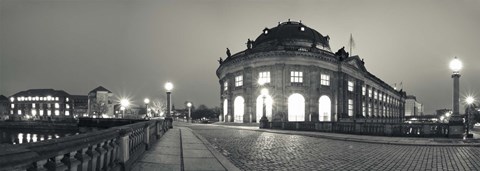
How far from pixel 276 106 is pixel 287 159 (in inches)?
1500

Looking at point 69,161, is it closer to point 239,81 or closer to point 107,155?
point 107,155

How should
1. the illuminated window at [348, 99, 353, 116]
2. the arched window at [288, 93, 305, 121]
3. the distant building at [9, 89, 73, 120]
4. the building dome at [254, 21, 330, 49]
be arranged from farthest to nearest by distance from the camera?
the distant building at [9, 89, 73, 120] < the illuminated window at [348, 99, 353, 116] < the building dome at [254, 21, 330, 49] < the arched window at [288, 93, 305, 121]

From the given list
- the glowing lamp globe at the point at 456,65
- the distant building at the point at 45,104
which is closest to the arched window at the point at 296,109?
the glowing lamp globe at the point at 456,65

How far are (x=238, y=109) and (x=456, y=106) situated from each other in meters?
38.6

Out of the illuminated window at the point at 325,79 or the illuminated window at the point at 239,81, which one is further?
the illuminated window at the point at 239,81

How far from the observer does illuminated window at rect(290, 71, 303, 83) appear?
A: 158 ft

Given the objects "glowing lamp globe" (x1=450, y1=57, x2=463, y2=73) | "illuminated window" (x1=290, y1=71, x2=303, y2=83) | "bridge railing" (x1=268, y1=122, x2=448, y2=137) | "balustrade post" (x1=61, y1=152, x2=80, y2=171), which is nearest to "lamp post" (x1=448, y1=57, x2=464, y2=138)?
"glowing lamp globe" (x1=450, y1=57, x2=463, y2=73)

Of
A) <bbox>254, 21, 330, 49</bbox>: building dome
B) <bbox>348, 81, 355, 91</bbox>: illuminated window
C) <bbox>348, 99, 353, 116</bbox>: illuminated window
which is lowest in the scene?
<bbox>348, 99, 353, 116</bbox>: illuminated window

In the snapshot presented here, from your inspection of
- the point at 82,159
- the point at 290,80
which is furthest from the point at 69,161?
the point at 290,80

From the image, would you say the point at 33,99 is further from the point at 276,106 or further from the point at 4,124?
the point at 276,106

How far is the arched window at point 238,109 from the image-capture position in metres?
53.2

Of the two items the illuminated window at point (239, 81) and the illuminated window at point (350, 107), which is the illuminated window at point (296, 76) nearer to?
the illuminated window at point (239, 81)

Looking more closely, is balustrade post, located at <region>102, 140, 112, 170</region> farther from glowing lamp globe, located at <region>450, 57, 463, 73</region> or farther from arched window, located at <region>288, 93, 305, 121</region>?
arched window, located at <region>288, 93, 305, 121</region>

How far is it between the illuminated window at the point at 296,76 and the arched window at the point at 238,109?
32.7ft
